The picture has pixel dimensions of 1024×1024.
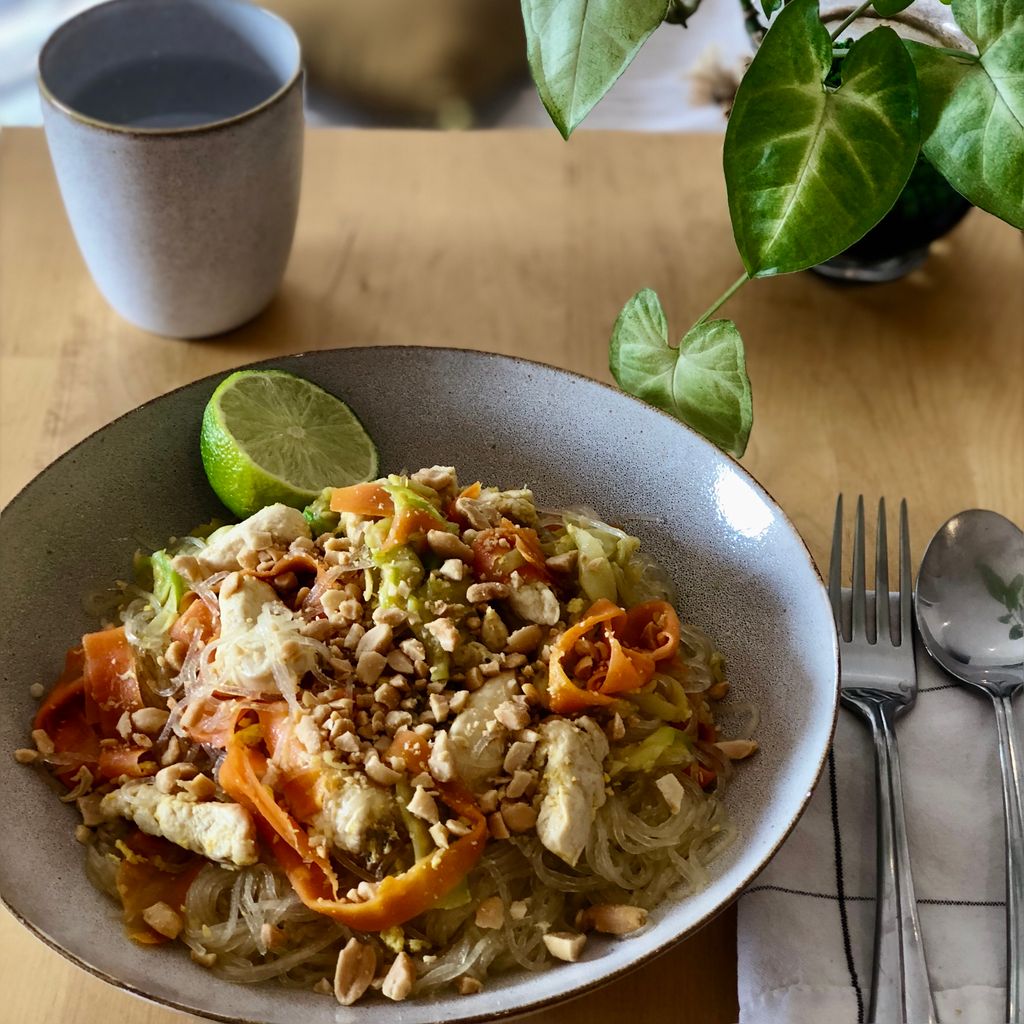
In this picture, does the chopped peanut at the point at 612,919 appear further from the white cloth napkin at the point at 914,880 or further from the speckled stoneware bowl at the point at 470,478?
the white cloth napkin at the point at 914,880

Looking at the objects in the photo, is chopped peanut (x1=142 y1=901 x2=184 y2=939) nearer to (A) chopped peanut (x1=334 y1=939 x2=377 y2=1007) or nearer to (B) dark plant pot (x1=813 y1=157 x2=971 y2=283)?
(A) chopped peanut (x1=334 y1=939 x2=377 y2=1007)

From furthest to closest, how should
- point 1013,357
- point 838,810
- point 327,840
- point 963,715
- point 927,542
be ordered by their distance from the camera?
1. point 1013,357
2. point 927,542
3. point 963,715
4. point 838,810
5. point 327,840

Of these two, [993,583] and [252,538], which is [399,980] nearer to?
[252,538]

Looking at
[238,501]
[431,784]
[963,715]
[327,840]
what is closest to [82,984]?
[327,840]

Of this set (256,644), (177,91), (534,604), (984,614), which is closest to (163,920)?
(256,644)

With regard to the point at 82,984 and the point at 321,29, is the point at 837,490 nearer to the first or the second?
the point at 82,984

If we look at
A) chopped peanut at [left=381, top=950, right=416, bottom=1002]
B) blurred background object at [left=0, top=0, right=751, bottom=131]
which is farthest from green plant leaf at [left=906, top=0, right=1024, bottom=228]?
blurred background object at [left=0, top=0, right=751, bottom=131]
